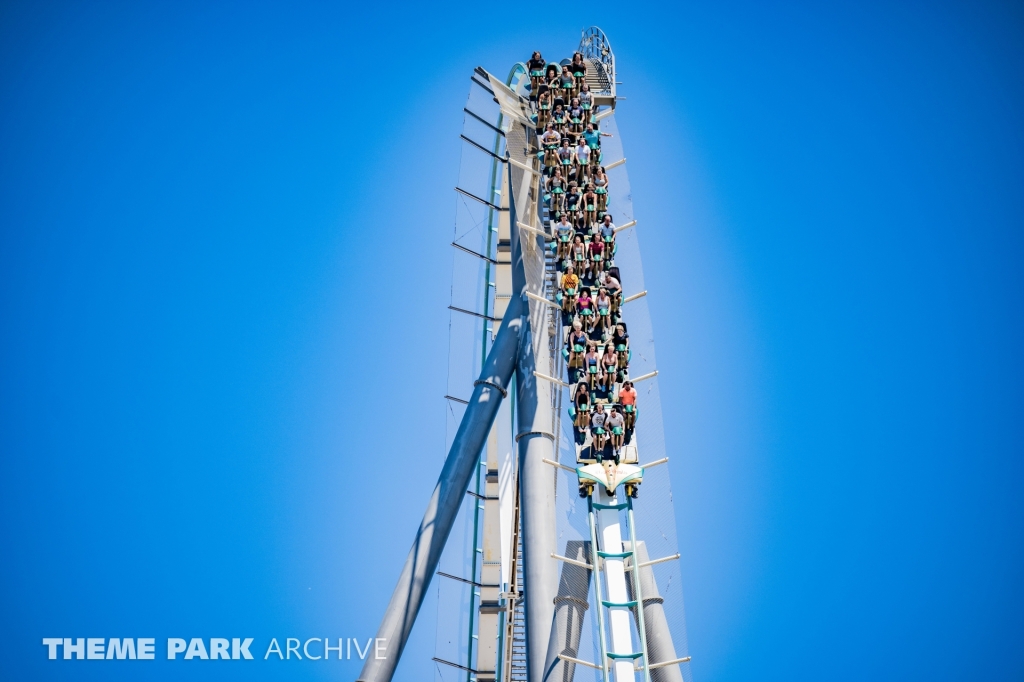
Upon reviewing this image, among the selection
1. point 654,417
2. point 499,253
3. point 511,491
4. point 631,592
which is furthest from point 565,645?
point 499,253

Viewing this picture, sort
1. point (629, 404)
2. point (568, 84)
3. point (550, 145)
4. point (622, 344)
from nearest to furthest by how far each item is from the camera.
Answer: point (629, 404)
point (622, 344)
point (550, 145)
point (568, 84)

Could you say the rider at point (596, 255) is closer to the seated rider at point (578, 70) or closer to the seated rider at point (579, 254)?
the seated rider at point (579, 254)

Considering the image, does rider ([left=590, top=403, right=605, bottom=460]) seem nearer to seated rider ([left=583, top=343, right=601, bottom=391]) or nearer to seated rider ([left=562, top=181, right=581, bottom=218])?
seated rider ([left=583, top=343, right=601, bottom=391])

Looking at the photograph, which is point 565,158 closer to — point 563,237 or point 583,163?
point 583,163

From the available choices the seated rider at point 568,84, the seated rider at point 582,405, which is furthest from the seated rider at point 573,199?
the seated rider at point 582,405

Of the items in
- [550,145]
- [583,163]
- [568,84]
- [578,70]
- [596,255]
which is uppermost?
[578,70]

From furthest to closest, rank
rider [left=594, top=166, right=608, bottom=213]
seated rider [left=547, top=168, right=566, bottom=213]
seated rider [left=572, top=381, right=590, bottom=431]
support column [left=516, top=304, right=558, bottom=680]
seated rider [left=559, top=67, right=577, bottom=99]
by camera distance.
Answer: seated rider [left=559, top=67, right=577, bottom=99], seated rider [left=547, top=168, right=566, bottom=213], rider [left=594, top=166, right=608, bottom=213], support column [left=516, top=304, right=558, bottom=680], seated rider [left=572, top=381, right=590, bottom=431]

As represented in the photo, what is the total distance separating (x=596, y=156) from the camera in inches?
1296

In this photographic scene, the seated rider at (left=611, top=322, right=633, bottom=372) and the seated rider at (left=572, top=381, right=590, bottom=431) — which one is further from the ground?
the seated rider at (left=611, top=322, right=633, bottom=372)

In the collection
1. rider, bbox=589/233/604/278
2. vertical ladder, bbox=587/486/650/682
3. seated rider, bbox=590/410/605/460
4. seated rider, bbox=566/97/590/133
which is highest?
seated rider, bbox=566/97/590/133

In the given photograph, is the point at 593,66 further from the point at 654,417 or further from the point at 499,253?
the point at 654,417

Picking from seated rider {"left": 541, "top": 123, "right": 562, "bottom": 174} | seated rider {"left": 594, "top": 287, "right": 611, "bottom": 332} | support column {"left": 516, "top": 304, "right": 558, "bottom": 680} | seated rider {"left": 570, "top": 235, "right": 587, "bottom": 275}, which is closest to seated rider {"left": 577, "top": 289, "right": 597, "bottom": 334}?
seated rider {"left": 594, "top": 287, "right": 611, "bottom": 332}

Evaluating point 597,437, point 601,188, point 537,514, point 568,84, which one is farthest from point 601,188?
point 537,514

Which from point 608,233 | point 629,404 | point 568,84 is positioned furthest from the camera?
point 568,84
